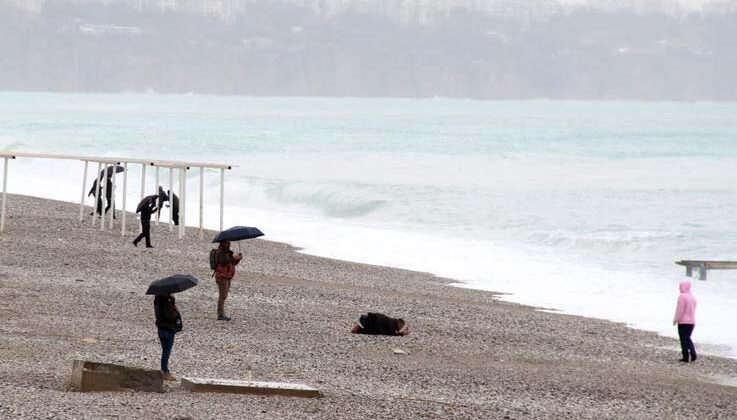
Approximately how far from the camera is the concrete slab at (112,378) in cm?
1247

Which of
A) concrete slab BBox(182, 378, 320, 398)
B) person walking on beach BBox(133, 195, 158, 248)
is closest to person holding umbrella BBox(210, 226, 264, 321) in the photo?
concrete slab BBox(182, 378, 320, 398)

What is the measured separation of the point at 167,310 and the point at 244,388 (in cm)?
129

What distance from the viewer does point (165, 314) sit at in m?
13.5

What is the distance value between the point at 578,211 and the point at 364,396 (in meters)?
42.6

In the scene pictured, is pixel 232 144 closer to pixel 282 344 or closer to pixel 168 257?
pixel 168 257

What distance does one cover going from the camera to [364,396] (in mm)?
13305

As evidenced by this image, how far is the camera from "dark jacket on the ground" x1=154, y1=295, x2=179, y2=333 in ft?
44.1

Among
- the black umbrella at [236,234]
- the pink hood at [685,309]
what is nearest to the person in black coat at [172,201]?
the black umbrella at [236,234]

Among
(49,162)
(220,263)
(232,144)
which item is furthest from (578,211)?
(232,144)

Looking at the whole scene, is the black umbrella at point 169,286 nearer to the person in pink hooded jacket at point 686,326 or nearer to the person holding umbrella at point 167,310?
the person holding umbrella at point 167,310

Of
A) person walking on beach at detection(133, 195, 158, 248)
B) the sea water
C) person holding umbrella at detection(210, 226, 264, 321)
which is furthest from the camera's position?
the sea water

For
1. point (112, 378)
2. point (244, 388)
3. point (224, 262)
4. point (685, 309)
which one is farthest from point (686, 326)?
point (112, 378)

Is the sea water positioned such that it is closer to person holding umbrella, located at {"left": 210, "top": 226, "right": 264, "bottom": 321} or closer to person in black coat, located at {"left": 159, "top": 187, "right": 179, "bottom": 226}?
person in black coat, located at {"left": 159, "top": 187, "right": 179, "bottom": 226}

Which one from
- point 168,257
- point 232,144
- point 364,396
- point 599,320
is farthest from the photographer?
point 232,144
